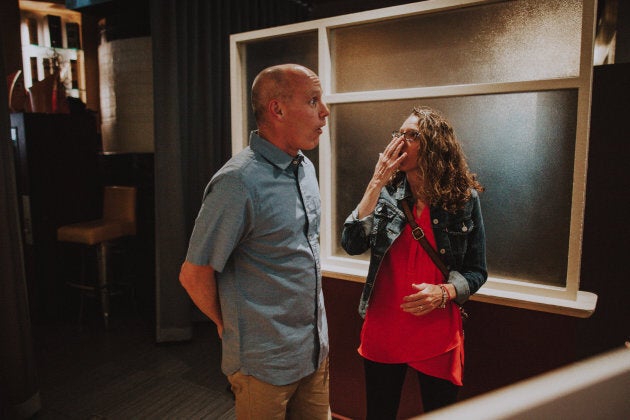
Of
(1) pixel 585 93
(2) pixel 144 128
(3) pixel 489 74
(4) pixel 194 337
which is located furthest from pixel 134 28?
(1) pixel 585 93

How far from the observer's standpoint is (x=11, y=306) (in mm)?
2365

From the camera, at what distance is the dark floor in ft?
8.70

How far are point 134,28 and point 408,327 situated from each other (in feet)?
13.3

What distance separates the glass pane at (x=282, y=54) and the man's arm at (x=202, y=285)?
112 centimetres

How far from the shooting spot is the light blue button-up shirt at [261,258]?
1248mm

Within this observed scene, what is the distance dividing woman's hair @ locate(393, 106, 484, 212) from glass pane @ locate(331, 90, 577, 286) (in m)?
0.29

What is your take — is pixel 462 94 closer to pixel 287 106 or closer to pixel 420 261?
pixel 420 261

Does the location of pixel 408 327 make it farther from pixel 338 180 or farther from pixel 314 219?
pixel 338 180

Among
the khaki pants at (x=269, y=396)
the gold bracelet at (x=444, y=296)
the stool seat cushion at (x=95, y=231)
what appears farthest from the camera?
the stool seat cushion at (x=95, y=231)

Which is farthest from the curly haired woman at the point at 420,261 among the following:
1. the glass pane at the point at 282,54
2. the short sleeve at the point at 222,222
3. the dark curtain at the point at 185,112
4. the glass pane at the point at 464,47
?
the dark curtain at the point at 185,112

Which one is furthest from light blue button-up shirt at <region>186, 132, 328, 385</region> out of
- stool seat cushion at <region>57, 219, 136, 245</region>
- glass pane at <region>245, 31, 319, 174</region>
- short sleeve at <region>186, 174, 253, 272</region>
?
stool seat cushion at <region>57, 219, 136, 245</region>

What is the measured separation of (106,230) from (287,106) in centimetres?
296

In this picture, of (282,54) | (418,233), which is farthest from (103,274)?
(418,233)

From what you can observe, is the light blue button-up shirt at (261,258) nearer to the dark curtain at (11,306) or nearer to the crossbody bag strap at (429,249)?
the crossbody bag strap at (429,249)
